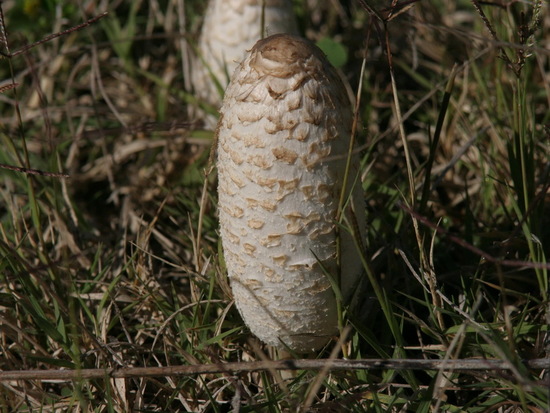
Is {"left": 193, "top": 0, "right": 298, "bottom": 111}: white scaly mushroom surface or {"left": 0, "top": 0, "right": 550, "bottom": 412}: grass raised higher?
{"left": 193, "top": 0, "right": 298, "bottom": 111}: white scaly mushroom surface

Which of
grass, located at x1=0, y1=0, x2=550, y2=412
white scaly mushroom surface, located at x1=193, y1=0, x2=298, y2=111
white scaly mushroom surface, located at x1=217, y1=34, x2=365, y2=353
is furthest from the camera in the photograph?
white scaly mushroom surface, located at x1=193, y1=0, x2=298, y2=111

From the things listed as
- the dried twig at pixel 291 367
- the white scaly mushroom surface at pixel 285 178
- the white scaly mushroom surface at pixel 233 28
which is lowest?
the dried twig at pixel 291 367

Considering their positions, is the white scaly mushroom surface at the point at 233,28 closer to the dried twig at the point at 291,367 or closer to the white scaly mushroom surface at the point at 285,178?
the white scaly mushroom surface at the point at 285,178

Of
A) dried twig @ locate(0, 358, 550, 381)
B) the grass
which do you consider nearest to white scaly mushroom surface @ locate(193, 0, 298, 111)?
the grass

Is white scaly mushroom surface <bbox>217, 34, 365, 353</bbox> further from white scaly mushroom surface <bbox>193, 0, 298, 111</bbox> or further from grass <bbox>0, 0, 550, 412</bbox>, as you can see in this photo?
white scaly mushroom surface <bbox>193, 0, 298, 111</bbox>

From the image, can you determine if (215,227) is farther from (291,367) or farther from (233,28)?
(233,28)

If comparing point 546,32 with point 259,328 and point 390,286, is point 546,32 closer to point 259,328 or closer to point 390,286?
point 390,286

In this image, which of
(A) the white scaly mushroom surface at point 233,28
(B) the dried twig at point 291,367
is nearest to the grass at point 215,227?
(B) the dried twig at point 291,367

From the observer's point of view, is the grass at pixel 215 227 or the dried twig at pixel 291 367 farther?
the grass at pixel 215 227
